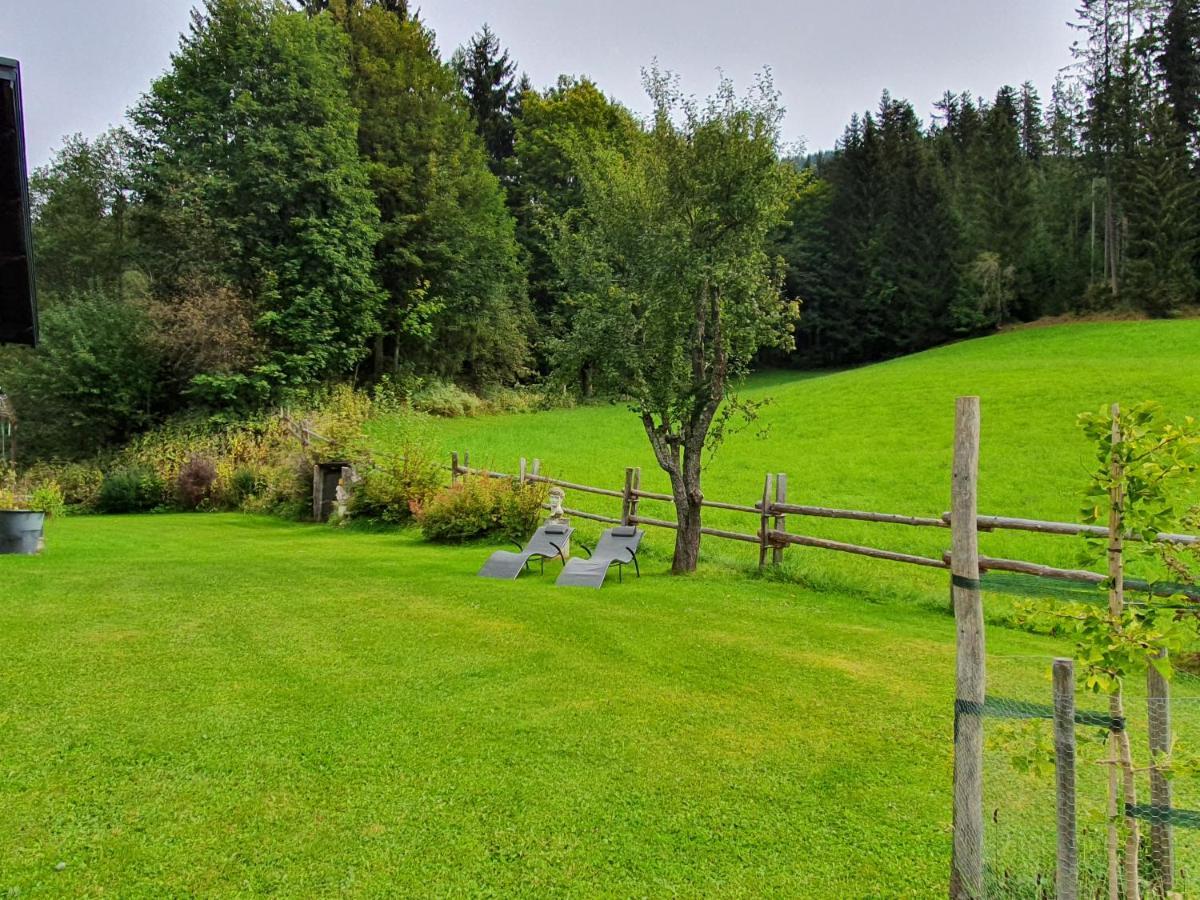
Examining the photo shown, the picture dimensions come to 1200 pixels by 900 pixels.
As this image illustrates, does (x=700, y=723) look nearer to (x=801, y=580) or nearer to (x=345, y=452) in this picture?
(x=801, y=580)

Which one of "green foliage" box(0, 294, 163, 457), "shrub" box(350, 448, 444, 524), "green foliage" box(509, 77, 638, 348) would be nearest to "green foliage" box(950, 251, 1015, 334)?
"green foliage" box(509, 77, 638, 348)

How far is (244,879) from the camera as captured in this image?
266 centimetres

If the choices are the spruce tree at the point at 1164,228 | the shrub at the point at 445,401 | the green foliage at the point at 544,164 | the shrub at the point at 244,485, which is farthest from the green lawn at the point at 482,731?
the spruce tree at the point at 1164,228

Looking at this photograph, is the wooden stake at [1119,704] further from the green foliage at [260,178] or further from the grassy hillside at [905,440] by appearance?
the green foliage at [260,178]

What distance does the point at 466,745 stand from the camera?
149 inches

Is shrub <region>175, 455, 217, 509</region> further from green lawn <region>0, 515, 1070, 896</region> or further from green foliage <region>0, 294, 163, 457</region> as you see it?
green lawn <region>0, 515, 1070, 896</region>

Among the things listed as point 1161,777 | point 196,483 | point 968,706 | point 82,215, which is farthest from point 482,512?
point 82,215

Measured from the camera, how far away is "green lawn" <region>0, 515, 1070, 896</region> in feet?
9.11

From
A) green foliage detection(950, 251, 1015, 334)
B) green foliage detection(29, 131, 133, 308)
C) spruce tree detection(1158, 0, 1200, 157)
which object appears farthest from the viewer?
green foliage detection(950, 251, 1015, 334)

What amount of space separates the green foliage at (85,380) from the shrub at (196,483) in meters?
6.26

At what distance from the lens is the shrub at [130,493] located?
15.9 metres

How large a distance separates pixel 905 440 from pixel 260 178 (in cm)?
1990

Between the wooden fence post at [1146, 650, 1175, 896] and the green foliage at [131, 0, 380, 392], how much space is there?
22.8m

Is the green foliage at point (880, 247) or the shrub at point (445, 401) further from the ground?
the green foliage at point (880, 247)
